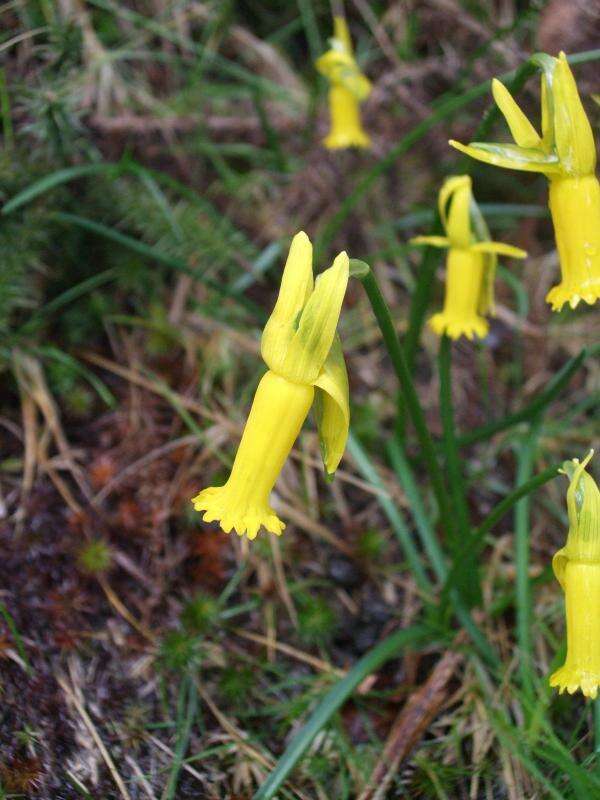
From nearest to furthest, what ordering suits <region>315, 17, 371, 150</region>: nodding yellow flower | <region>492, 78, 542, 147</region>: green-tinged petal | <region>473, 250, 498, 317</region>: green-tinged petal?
<region>492, 78, 542, 147</region>: green-tinged petal < <region>473, 250, 498, 317</region>: green-tinged petal < <region>315, 17, 371, 150</region>: nodding yellow flower

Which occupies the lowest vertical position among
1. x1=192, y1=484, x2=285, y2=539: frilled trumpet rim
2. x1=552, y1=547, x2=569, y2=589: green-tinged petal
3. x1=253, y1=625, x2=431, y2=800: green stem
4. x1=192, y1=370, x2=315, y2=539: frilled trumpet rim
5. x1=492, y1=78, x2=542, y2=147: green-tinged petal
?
x1=253, y1=625, x2=431, y2=800: green stem

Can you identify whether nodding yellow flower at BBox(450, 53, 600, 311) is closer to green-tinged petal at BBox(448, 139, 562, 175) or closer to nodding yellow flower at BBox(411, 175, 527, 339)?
green-tinged petal at BBox(448, 139, 562, 175)

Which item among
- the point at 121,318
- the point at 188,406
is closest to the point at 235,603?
the point at 188,406

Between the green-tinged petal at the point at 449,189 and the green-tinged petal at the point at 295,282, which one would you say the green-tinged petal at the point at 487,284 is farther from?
the green-tinged petal at the point at 295,282

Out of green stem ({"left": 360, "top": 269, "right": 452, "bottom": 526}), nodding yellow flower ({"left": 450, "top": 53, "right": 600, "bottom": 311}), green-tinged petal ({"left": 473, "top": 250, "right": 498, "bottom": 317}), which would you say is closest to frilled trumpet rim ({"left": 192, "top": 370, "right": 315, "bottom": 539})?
green stem ({"left": 360, "top": 269, "right": 452, "bottom": 526})

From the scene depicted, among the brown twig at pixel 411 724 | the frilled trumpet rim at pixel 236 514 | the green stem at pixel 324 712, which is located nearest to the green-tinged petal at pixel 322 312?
the frilled trumpet rim at pixel 236 514

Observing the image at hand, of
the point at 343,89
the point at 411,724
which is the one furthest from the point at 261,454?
the point at 343,89
